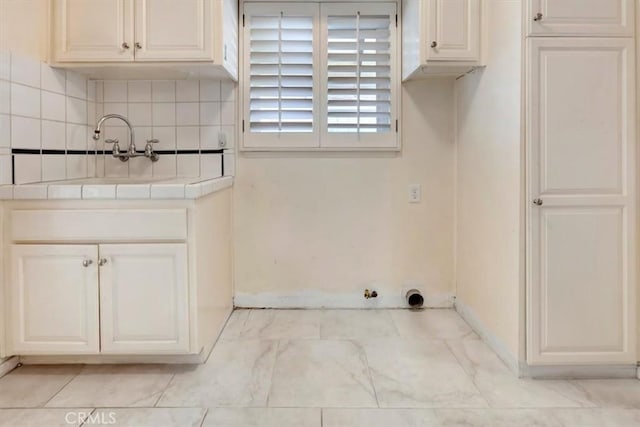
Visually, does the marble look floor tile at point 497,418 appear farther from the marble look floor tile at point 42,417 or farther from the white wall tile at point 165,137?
the white wall tile at point 165,137

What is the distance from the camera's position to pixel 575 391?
2.00m

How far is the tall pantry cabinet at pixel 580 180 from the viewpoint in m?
2.03

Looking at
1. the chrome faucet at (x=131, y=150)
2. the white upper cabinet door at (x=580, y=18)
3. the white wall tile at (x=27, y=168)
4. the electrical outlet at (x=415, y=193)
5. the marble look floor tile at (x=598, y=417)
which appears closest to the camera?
the marble look floor tile at (x=598, y=417)

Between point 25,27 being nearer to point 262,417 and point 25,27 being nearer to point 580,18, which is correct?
point 262,417

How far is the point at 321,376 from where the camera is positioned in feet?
7.01

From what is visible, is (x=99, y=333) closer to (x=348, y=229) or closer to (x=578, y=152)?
(x=348, y=229)

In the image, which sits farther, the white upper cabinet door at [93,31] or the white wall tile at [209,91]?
the white wall tile at [209,91]

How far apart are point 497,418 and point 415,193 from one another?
160cm

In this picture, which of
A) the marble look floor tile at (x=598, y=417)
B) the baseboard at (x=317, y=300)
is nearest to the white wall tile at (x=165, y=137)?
the baseboard at (x=317, y=300)

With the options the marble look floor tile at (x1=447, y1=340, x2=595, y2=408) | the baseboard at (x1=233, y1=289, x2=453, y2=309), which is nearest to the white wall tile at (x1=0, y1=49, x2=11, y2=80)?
the baseboard at (x1=233, y1=289, x2=453, y2=309)

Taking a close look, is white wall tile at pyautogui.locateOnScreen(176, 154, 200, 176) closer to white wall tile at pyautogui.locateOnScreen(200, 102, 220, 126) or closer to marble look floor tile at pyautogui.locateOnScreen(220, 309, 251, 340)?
white wall tile at pyautogui.locateOnScreen(200, 102, 220, 126)

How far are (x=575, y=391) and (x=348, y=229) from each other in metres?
1.56

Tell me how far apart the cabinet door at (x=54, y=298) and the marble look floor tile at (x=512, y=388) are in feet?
5.57

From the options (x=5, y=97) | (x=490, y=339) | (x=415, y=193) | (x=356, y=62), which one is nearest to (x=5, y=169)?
(x=5, y=97)
